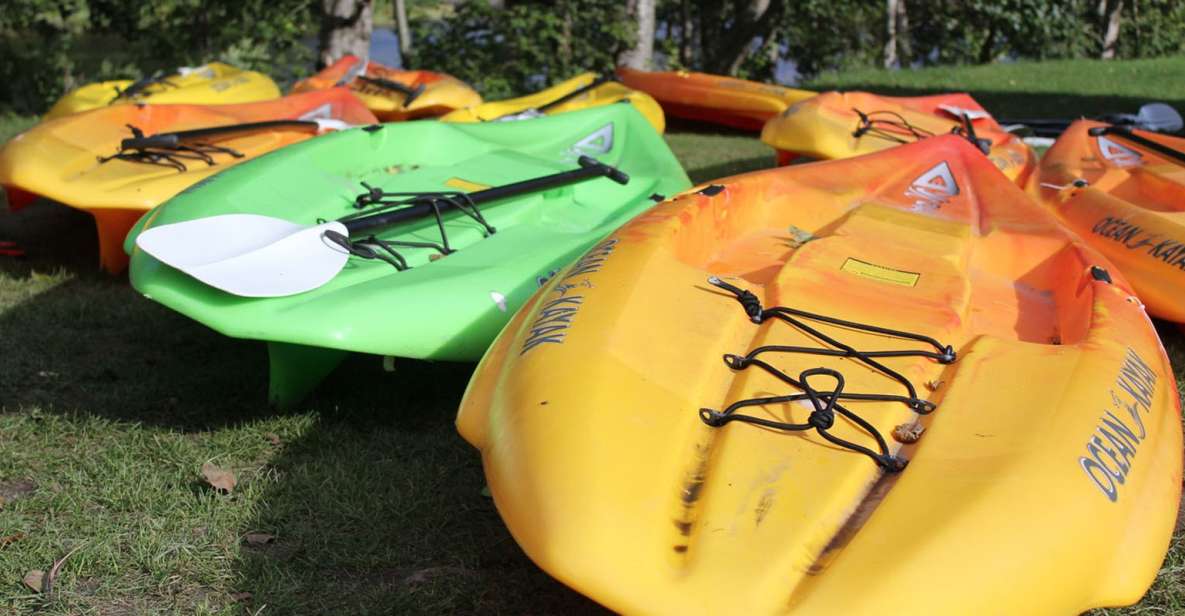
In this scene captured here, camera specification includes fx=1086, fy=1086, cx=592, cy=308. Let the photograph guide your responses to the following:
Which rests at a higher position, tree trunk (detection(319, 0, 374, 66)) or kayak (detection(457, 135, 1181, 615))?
kayak (detection(457, 135, 1181, 615))

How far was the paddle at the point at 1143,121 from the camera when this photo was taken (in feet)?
22.4

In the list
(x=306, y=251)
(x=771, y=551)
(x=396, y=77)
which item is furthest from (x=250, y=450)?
(x=396, y=77)

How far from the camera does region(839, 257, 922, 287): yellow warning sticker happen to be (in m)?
3.07

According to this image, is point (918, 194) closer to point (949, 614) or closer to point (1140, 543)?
point (1140, 543)

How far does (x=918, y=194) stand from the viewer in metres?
3.92

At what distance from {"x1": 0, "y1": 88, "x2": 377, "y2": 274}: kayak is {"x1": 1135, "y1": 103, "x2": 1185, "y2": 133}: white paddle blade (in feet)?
16.7

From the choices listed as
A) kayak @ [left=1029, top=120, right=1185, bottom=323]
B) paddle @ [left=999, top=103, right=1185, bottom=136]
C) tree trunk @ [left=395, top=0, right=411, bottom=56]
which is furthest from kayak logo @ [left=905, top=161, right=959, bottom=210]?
tree trunk @ [left=395, top=0, right=411, bottom=56]

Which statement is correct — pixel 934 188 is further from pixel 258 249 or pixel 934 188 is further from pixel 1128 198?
pixel 258 249

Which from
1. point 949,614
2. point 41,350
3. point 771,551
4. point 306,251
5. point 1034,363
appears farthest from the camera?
point 41,350

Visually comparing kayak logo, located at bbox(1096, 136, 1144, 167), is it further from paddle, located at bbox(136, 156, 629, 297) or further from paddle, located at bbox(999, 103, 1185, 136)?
paddle, located at bbox(136, 156, 629, 297)

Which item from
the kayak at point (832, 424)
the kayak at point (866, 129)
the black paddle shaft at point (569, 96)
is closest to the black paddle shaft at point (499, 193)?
the kayak at point (832, 424)

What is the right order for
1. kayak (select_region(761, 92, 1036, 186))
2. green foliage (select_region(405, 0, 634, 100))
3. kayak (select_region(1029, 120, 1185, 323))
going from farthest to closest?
1. green foliage (select_region(405, 0, 634, 100))
2. kayak (select_region(761, 92, 1036, 186))
3. kayak (select_region(1029, 120, 1185, 323))

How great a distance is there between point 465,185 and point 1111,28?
14.3 m

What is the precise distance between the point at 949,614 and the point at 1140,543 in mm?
510
